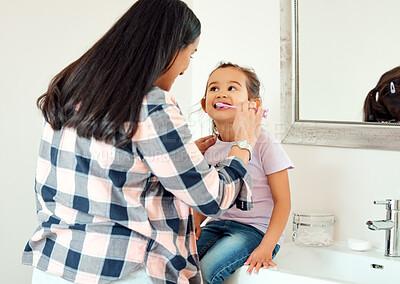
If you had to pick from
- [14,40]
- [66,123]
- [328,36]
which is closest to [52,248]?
[66,123]

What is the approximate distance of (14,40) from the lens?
1667 millimetres

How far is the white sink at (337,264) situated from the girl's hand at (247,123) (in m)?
0.36

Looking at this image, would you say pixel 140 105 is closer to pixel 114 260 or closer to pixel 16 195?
pixel 114 260

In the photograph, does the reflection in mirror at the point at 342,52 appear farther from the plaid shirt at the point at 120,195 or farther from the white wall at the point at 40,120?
the plaid shirt at the point at 120,195

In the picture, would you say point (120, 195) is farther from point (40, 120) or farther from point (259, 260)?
point (40, 120)

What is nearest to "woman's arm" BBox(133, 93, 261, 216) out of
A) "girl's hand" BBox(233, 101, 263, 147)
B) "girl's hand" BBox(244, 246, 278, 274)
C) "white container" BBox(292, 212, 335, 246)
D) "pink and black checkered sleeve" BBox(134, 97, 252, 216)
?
"pink and black checkered sleeve" BBox(134, 97, 252, 216)

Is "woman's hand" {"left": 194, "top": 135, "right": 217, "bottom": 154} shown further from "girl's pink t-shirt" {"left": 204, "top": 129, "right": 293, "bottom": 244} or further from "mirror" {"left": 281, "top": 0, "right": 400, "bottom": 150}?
"mirror" {"left": 281, "top": 0, "right": 400, "bottom": 150}

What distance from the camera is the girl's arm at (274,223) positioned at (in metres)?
1.30

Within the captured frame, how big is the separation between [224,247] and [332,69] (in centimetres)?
69

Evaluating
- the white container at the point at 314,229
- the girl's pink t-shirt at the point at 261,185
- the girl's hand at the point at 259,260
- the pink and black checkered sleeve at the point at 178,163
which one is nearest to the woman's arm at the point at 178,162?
the pink and black checkered sleeve at the point at 178,163

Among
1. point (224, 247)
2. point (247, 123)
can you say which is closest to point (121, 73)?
point (247, 123)

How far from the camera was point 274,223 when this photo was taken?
137 cm

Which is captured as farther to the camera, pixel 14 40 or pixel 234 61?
pixel 234 61

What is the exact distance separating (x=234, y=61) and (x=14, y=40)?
0.80 m
